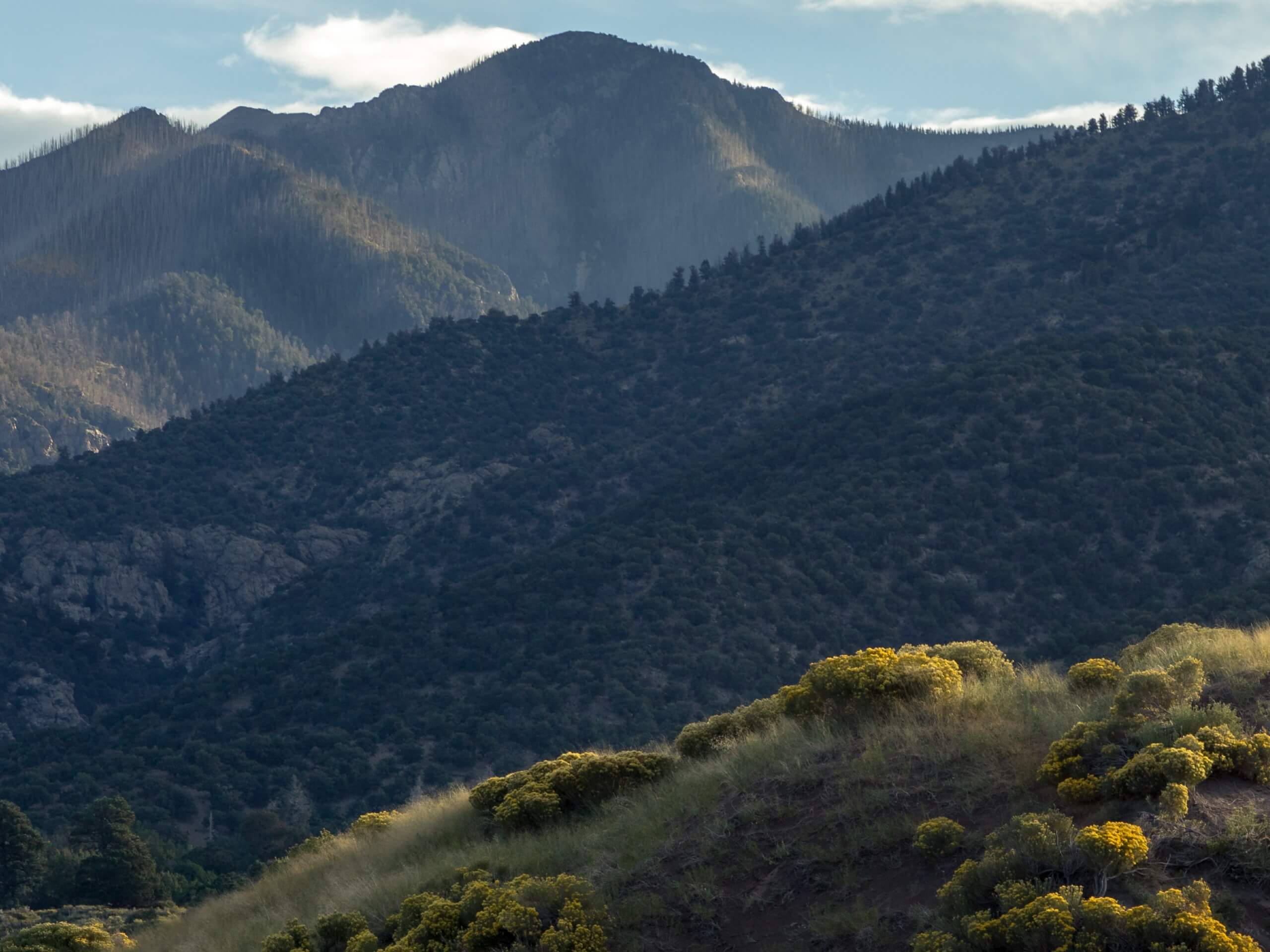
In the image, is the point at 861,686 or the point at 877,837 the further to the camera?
the point at 861,686

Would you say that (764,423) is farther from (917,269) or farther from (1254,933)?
(1254,933)

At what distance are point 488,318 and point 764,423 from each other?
34078 millimetres

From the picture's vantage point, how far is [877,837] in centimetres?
1020

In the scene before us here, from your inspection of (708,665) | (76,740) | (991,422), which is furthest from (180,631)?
(991,422)

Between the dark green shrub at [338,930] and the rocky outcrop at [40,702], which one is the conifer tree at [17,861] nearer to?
the dark green shrub at [338,930]

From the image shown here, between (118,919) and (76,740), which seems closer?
(118,919)

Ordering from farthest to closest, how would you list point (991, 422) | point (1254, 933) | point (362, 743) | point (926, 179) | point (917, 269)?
point (926, 179) → point (917, 269) → point (991, 422) → point (362, 743) → point (1254, 933)

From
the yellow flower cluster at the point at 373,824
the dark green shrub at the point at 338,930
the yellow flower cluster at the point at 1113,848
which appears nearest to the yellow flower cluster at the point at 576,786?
Result: the dark green shrub at the point at 338,930

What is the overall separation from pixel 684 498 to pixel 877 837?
49.5m

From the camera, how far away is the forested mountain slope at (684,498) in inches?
1841

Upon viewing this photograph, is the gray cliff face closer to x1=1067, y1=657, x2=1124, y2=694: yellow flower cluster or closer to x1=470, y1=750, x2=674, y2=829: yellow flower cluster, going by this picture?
x1=470, y1=750, x2=674, y2=829: yellow flower cluster

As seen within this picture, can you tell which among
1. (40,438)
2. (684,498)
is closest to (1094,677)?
(684,498)

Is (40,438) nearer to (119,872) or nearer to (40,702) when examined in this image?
(40,702)

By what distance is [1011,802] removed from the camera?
33.3 feet
